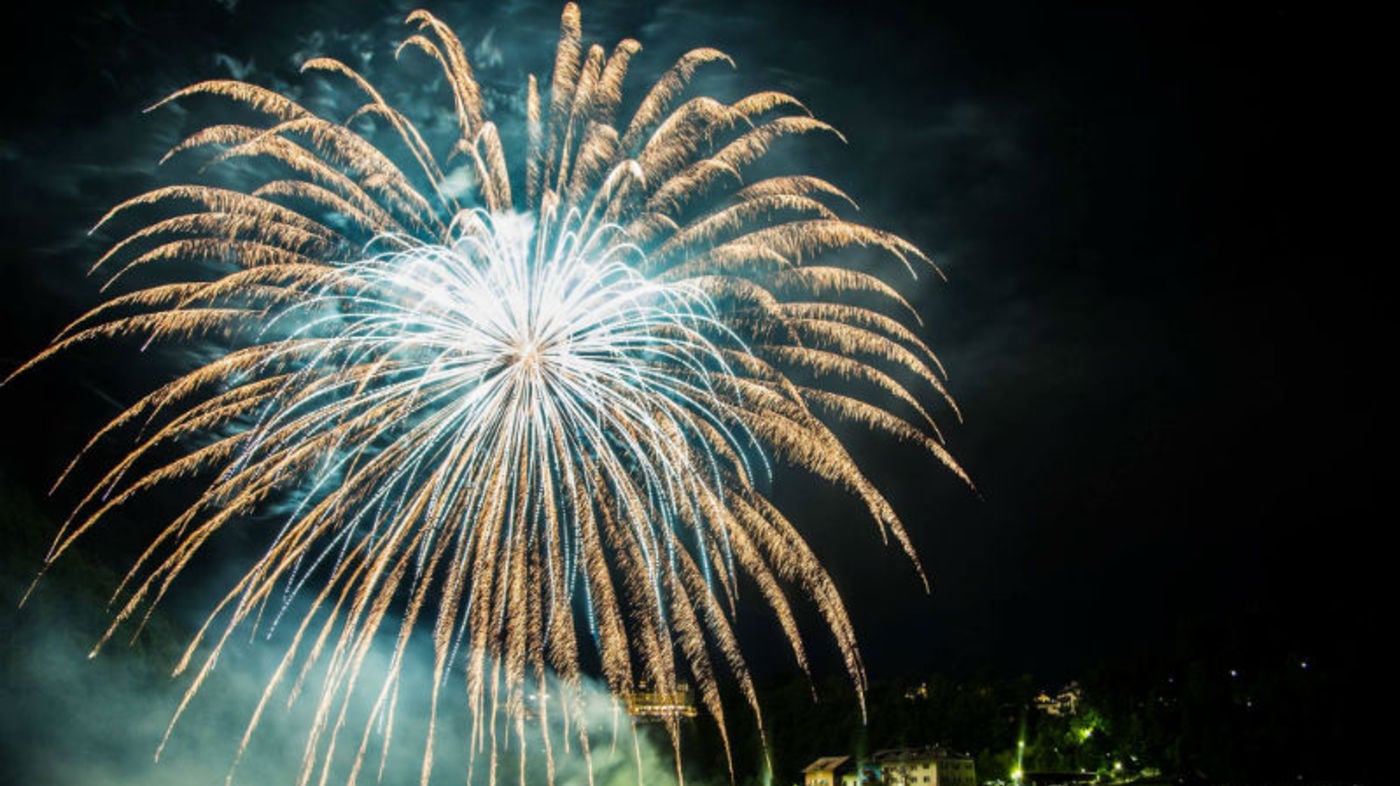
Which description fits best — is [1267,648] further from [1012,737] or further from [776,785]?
[776,785]

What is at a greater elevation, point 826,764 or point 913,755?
point 913,755

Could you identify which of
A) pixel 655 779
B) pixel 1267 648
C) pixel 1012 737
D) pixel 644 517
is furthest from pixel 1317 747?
pixel 644 517

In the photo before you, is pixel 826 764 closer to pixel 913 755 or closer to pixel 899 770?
pixel 899 770

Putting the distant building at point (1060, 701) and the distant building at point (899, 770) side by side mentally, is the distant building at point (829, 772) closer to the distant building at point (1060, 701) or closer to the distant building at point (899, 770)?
the distant building at point (899, 770)

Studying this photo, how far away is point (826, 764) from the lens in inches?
2955

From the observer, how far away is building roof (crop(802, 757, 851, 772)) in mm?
74500

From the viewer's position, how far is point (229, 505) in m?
15.8

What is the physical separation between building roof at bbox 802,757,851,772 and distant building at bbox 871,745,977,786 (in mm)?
2267

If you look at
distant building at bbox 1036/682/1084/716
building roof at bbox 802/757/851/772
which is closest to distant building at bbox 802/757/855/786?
building roof at bbox 802/757/851/772

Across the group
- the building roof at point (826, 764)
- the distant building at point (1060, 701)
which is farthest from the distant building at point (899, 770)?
the distant building at point (1060, 701)

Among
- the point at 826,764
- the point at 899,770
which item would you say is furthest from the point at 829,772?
the point at 899,770

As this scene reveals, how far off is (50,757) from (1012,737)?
65.1 metres

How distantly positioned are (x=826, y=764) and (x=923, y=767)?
650cm

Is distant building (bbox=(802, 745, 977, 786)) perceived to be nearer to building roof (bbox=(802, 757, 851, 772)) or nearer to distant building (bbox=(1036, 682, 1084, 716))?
building roof (bbox=(802, 757, 851, 772))
